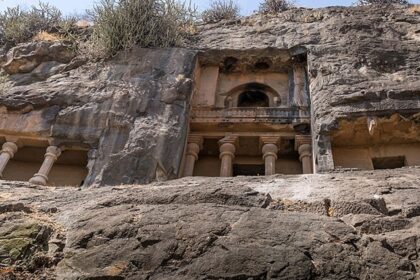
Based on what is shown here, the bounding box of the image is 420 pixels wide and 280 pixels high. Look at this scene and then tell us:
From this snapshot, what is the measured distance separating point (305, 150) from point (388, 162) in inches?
71.8

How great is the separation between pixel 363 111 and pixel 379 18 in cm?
446

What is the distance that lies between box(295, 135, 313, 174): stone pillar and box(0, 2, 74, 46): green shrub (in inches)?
330

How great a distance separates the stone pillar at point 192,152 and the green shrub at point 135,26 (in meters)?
3.17

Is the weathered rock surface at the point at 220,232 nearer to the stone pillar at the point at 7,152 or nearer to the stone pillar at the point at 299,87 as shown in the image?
the stone pillar at the point at 7,152

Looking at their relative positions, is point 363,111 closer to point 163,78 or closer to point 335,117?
point 335,117

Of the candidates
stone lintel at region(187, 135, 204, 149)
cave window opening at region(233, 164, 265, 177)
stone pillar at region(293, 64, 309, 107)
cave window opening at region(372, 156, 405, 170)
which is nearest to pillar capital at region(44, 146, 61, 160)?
stone lintel at region(187, 135, 204, 149)

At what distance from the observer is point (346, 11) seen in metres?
14.9

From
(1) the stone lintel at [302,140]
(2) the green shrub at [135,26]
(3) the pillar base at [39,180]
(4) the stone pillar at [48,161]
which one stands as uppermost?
(2) the green shrub at [135,26]

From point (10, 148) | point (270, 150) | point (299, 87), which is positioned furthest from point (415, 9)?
point (10, 148)

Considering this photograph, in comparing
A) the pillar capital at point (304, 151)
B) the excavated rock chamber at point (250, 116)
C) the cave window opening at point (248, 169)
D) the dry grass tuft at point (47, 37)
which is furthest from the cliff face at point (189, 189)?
the cave window opening at point (248, 169)

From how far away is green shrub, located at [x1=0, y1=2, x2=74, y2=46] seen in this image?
1587cm

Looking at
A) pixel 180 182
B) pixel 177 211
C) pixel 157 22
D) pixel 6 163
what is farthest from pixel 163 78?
pixel 177 211

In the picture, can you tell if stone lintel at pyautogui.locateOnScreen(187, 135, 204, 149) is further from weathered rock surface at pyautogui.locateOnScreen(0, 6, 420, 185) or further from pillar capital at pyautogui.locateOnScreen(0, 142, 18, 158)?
pillar capital at pyautogui.locateOnScreen(0, 142, 18, 158)

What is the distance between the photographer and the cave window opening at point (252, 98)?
14.2 metres
